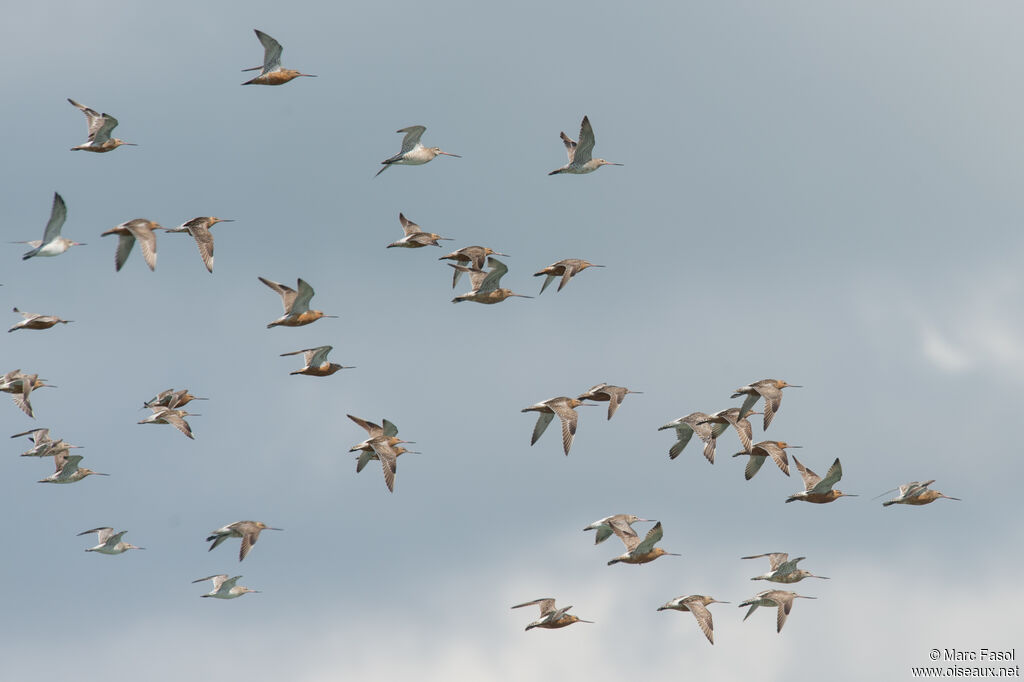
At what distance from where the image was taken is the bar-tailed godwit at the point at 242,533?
4138 centimetres

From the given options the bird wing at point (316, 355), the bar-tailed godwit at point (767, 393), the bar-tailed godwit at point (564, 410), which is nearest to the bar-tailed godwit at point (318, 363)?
the bird wing at point (316, 355)

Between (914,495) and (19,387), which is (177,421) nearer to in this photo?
(19,387)

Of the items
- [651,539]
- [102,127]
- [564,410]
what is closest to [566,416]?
[564,410]

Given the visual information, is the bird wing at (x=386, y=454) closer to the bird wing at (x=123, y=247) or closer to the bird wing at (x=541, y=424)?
the bird wing at (x=541, y=424)

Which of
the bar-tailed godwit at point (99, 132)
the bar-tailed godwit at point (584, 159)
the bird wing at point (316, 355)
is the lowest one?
the bird wing at point (316, 355)

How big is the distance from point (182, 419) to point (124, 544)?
5.30 m

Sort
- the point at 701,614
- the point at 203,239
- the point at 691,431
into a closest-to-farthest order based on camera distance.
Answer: the point at 203,239, the point at 701,614, the point at 691,431

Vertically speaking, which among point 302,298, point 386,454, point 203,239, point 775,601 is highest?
point 203,239

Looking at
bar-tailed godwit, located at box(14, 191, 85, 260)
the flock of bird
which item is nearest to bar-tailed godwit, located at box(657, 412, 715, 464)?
the flock of bird

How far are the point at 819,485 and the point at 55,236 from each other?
19584 millimetres

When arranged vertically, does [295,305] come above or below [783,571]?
above

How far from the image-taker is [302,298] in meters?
40.2

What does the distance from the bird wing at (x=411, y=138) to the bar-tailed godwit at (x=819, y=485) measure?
12.8 meters

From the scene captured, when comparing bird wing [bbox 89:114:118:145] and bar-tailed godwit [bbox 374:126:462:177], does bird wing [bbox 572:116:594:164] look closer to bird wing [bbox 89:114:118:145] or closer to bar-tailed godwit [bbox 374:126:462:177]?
bar-tailed godwit [bbox 374:126:462:177]
